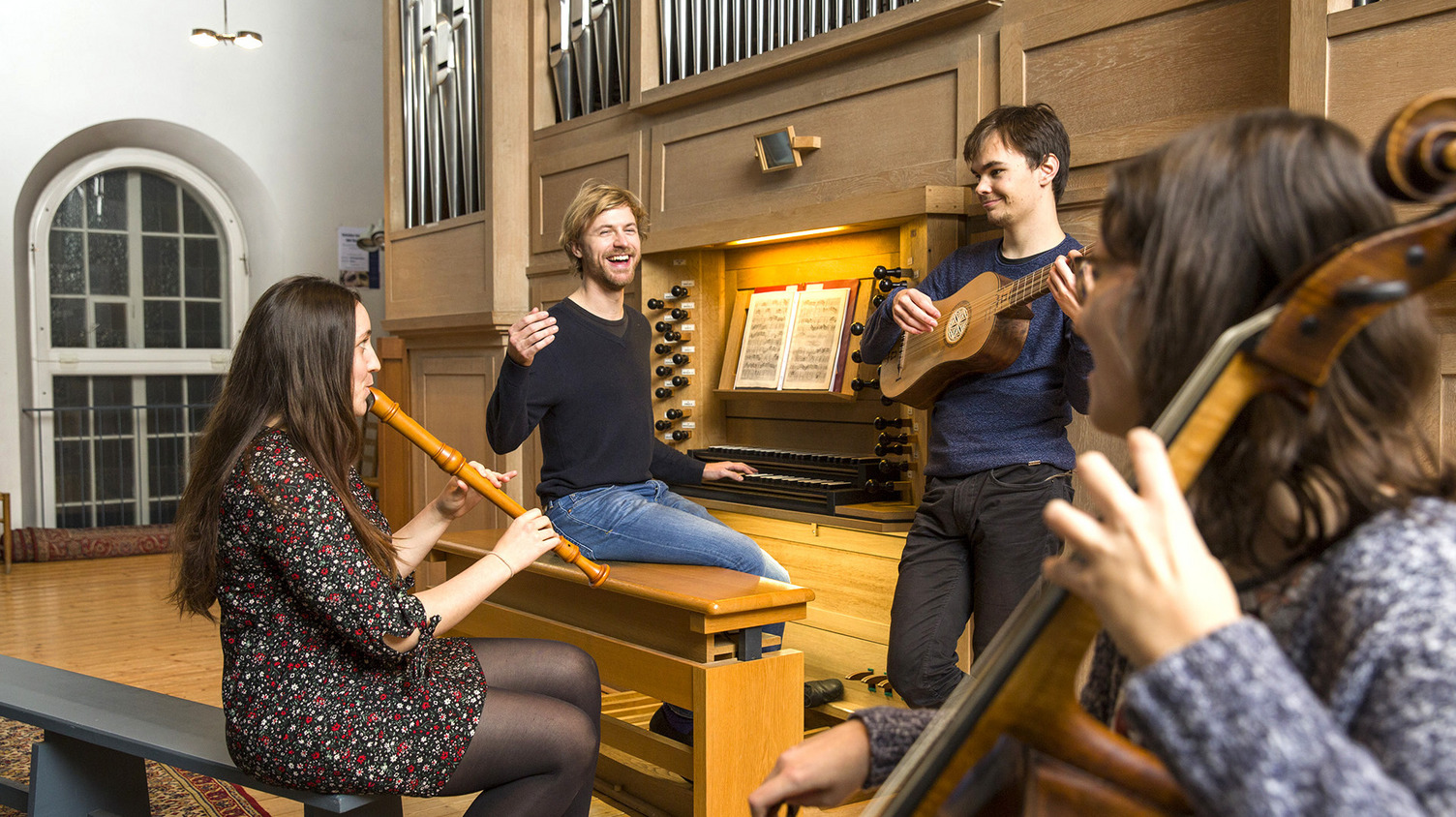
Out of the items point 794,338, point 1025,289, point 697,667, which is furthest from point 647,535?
point 1025,289

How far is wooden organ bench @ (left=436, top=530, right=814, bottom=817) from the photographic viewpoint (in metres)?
2.54

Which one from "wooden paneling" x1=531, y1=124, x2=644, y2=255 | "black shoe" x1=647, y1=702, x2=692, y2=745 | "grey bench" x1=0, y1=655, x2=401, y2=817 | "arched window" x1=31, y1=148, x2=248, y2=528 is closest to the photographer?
"grey bench" x1=0, y1=655, x2=401, y2=817

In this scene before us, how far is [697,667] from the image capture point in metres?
2.58

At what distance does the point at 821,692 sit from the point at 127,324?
6.43 m

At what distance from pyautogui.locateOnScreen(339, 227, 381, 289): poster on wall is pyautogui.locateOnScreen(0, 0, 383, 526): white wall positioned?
0.07m

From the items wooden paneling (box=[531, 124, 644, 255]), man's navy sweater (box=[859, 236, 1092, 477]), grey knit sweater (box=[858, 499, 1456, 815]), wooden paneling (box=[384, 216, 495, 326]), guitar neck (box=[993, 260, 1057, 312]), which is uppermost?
wooden paneling (box=[531, 124, 644, 255])

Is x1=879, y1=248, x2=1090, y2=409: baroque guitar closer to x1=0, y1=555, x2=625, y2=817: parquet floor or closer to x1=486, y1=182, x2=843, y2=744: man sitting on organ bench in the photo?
x1=486, y1=182, x2=843, y2=744: man sitting on organ bench

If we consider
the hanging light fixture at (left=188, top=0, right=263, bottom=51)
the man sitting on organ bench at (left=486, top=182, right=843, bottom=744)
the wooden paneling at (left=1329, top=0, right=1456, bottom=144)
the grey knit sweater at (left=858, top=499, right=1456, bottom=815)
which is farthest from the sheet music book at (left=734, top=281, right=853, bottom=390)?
the hanging light fixture at (left=188, top=0, right=263, bottom=51)

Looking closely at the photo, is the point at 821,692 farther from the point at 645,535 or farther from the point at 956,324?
the point at 956,324

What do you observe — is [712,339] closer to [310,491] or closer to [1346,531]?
[310,491]

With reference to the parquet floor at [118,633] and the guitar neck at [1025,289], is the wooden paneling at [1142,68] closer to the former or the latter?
the guitar neck at [1025,289]

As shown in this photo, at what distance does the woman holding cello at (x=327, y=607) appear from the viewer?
1.81 metres

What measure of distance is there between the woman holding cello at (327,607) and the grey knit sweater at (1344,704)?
1417 mm

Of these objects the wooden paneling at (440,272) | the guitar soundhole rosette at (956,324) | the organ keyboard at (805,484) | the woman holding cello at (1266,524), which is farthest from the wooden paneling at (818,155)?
the woman holding cello at (1266,524)
